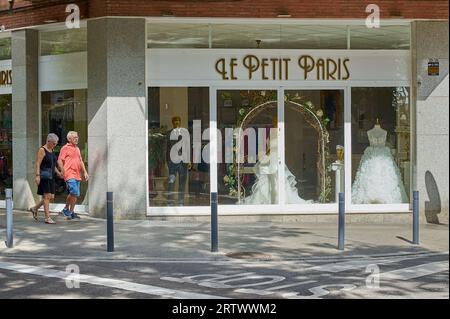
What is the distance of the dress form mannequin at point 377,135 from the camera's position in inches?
595

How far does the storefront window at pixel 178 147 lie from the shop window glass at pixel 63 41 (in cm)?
212

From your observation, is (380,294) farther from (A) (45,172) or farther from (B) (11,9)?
(B) (11,9)

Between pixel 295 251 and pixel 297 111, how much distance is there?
4.69 meters

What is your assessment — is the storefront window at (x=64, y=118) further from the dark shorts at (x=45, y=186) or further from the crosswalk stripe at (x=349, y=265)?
the crosswalk stripe at (x=349, y=265)

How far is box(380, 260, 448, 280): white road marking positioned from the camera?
30.0ft

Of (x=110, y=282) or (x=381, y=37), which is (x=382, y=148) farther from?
(x=110, y=282)

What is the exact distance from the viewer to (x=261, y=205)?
585 inches

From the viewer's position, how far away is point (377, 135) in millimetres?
15125

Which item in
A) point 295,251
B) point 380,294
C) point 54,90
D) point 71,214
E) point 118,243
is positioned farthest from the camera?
point 54,90

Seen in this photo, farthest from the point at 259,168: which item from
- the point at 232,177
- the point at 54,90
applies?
the point at 54,90

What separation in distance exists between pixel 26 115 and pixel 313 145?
6.54m

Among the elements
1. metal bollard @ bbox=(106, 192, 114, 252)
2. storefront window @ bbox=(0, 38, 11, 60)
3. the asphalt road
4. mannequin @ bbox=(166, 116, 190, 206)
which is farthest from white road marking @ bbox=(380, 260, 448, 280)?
storefront window @ bbox=(0, 38, 11, 60)

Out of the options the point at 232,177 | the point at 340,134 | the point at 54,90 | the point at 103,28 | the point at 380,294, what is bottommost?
the point at 380,294

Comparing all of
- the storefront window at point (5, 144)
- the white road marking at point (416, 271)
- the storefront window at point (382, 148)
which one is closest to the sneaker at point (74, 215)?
the storefront window at point (5, 144)
